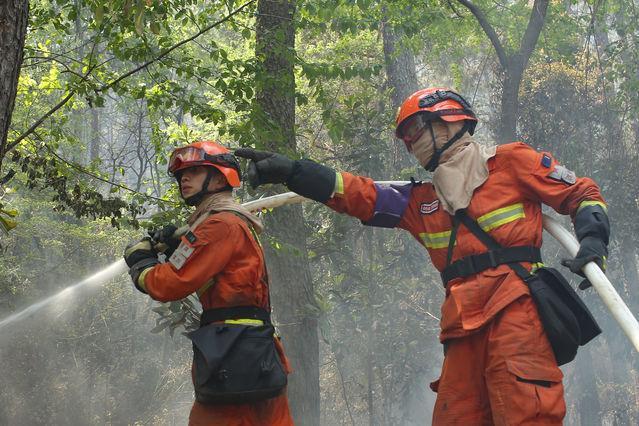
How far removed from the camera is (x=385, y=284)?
44.5 feet

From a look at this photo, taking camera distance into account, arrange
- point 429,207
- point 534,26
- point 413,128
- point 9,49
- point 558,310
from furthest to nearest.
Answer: point 534,26 < point 413,128 < point 429,207 < point 558,310 < point 9,49

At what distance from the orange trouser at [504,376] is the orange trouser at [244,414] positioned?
79cm

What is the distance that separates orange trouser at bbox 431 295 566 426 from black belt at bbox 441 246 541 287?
213 mm

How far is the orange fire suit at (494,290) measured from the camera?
355 centimetres

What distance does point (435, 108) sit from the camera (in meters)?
4.13

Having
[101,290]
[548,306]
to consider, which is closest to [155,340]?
[101,290]

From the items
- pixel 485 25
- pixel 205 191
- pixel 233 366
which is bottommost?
pixel 233 366

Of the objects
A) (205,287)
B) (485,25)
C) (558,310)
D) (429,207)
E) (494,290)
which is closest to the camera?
(558,310)

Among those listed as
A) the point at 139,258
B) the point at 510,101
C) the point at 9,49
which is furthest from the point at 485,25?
the point at 9,49

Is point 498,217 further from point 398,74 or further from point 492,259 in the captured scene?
point 398,74

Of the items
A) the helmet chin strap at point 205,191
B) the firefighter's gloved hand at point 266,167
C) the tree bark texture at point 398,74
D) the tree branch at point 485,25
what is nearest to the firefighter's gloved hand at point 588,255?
the firefighter's gloved hand at point 266,167

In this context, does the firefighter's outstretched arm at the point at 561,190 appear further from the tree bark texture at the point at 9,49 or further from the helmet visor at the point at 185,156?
the tree bark texture at the point at 9,49

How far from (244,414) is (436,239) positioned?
1.32m

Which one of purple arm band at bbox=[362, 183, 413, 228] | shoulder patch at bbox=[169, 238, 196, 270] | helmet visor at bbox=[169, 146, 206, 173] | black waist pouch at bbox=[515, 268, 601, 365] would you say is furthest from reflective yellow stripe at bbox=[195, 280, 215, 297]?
black waist pouch at bbox=[515, 268, 601, 365]
